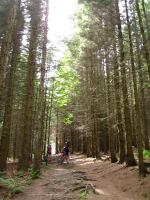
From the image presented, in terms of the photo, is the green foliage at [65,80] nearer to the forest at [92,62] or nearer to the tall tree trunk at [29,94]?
the forest at [92,62]

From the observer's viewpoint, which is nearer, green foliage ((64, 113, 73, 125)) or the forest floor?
the forest floor

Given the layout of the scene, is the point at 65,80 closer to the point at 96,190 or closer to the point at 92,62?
the point at 92,62

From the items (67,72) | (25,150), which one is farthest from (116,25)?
(67,72)

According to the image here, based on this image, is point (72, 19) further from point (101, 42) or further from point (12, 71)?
point (12, 71)

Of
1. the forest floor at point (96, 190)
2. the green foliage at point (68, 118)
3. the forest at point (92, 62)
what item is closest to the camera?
the forest floor at point (96, 190)

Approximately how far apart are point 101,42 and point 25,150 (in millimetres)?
7713

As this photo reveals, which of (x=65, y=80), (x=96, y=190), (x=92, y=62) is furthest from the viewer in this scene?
(x=65, y=80)

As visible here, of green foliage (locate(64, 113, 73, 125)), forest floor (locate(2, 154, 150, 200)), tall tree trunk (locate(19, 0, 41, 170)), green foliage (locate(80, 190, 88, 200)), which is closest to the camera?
green foliage (locate(80, 190, 88, 200))

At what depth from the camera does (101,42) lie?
1803 centimetres

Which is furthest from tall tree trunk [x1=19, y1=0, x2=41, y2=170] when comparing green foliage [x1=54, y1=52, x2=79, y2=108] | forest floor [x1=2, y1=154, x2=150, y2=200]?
green foliage [x1=54, y1=52, x2=79, y2=108]

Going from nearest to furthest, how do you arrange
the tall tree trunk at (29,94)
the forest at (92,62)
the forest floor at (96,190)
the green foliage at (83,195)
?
the green foliage at (83,195) → the forest floor at (96,190) → the forest at (92,62) → the tall tree trunk at (29,94)

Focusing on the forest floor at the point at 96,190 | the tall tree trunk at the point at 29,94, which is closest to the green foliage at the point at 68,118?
the tall tree trunk at the point at 29,94

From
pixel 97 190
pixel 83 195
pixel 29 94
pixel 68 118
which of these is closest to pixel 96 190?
pixel 97 190

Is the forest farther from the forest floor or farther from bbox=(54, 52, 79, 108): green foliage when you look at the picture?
bbox=(54, 52, 79, 108): green foliage
